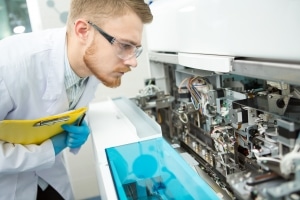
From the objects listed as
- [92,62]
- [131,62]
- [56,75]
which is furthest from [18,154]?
[131,62]

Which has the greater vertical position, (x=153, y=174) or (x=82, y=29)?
(x=82, y=29)

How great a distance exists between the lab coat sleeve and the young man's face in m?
0.35

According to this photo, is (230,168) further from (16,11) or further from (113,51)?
(16,11)

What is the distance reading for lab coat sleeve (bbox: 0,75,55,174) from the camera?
107 cm

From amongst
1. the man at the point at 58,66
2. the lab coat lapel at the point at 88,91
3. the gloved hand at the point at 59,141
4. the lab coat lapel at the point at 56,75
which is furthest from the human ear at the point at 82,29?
the gloved hand at the point at 59,141

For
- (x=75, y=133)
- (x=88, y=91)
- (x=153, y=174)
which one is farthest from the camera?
(x=88, y=91)

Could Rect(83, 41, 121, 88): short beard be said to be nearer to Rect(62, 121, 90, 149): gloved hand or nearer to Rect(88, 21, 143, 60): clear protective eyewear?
Rect(88, 21, 143, 60): clear protective eyewear

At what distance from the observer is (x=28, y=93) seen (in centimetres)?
113

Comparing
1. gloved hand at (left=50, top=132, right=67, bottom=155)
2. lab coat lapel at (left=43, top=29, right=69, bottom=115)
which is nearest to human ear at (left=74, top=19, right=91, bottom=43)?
lab coat lapel at (left=43, top=29, right=69, bottom=115)

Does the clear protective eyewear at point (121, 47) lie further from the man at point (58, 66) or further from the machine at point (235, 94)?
the machine at point (235, 94)

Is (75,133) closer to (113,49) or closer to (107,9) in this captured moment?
(113,49)

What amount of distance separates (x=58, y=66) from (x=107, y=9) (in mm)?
332

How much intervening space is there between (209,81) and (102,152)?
0.55m

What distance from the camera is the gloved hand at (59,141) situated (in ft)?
4.12
